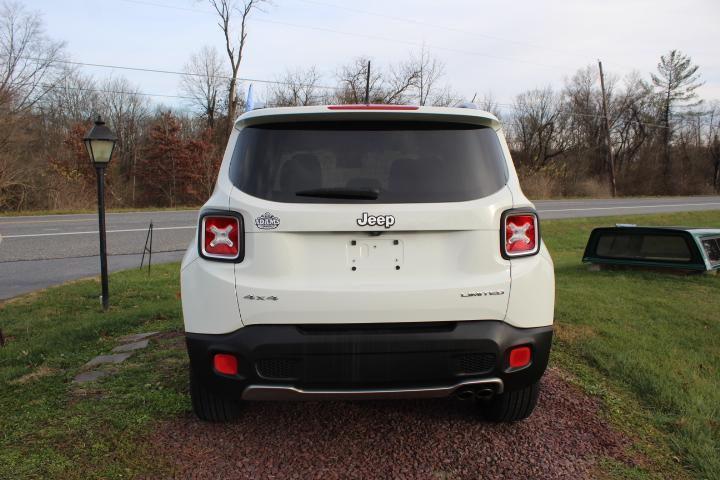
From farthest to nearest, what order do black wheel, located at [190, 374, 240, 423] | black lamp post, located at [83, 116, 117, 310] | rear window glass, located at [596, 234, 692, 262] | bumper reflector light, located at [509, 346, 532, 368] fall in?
rear window glass, located at [596, 234, 692, 262]
black lamp post, located at [83, 116, 117, 310]
black wheel, located at [190, 374, 240, 423]
bumper reflector light, located at [509, 346, 532, 368]

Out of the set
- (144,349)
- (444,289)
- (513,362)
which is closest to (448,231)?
(444,289)

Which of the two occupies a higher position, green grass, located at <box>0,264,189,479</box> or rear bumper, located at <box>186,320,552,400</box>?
rear bumper, located at <box>186,320,552,400</box>

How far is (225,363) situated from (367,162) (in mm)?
1190

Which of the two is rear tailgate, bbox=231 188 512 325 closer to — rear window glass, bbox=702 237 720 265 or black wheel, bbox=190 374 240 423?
black wheel, bbox=190 374 240 423

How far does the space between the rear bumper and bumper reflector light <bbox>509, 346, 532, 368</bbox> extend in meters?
0.04

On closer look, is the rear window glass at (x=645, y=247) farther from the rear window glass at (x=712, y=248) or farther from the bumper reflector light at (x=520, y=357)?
the bumper reflector light at (x=520, y=357)

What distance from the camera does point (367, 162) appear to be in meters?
2.56

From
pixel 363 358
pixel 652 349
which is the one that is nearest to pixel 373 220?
pixel 363 358

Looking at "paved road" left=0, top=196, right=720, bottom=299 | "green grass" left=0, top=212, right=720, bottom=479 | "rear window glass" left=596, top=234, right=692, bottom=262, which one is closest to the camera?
"green grass" left=0, top=212, right=720, bottom=479

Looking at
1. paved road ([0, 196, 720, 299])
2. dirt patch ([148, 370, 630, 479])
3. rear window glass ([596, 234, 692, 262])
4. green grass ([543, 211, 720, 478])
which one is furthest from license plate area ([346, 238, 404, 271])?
paved road ([0, 196, 720, 299])

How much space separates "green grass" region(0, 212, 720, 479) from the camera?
266 centimetres

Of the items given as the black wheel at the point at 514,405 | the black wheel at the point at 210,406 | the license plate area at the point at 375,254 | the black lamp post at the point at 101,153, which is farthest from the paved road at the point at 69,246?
the black wheel at the point at 514,405

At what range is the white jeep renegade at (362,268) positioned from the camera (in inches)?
94.9

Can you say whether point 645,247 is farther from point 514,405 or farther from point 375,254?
point 375,254
